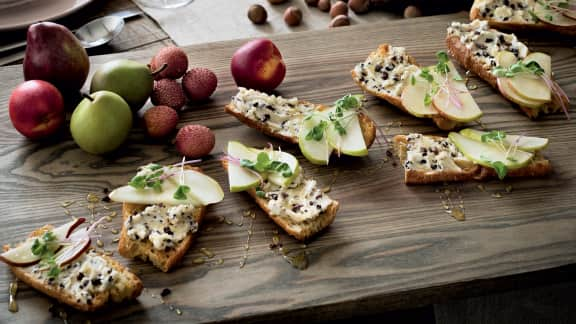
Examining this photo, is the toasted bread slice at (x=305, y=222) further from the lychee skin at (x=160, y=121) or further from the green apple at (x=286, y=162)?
the lychee skin at (x=160, y=121)

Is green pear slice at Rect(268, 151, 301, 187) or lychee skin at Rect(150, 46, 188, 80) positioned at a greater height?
lychee skin at Rect(150, 46, 188, 80)

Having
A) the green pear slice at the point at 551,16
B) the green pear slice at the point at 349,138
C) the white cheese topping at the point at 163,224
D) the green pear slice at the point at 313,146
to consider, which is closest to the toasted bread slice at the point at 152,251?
the white cheese topping at the point at 163,224

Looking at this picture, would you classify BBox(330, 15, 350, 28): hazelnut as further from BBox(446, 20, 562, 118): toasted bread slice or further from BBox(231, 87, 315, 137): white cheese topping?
BBox(231, 87, 315, 137): white cheese topping

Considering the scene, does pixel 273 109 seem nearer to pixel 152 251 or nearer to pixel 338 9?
pixel 152 251

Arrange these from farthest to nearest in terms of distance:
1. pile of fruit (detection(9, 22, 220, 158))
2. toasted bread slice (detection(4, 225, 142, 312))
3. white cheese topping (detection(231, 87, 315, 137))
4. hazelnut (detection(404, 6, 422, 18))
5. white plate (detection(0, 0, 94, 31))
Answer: hazelnut (detection(404, 6, 422, 18))
white plate (detection(0, 0, 94, 31))
white cheese topping (detection(231, 87, 315, 137))
pile of fruit (detection(9, 22, 220, 158))
toasted bread slice (detection(4, 225, 142, 312))

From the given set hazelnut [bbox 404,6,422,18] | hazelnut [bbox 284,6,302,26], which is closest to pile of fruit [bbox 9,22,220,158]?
hazelnut [bbox 284,6,302,26]

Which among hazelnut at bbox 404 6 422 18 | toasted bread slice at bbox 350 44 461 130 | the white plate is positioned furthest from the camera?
hazelnut at bbox 404 6 422 18
